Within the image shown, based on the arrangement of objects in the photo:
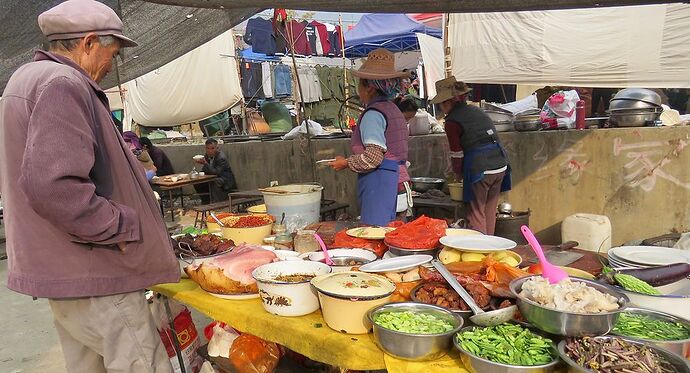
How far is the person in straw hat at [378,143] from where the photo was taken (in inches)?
134

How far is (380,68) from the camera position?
11.8 ft

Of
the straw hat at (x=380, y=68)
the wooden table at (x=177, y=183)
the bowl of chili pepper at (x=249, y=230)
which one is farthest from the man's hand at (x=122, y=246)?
the wooden table at (x=177, y=183)

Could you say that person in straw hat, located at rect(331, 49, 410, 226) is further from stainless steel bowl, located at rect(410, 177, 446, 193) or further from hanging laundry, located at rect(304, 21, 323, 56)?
hanging laundry, located at rect(304, 21, 323, 56)

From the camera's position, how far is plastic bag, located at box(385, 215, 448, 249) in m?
2.34

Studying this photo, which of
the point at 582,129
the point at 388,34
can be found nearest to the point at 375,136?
the point at 582,129

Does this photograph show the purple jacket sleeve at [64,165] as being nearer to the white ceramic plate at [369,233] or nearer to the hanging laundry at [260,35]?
the white ceramic plate at [369,233]

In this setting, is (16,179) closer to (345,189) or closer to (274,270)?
(274,270)

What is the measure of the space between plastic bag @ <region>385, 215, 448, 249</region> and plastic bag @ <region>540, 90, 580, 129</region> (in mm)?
3606

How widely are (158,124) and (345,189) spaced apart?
26.2ft

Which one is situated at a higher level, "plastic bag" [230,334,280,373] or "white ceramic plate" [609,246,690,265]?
"white ceramic plate" [609,246,690,265]

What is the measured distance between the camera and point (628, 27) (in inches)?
237

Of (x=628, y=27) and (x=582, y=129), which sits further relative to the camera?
(x=628, y=27)

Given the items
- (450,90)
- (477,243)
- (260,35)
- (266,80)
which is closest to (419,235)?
(477,243)

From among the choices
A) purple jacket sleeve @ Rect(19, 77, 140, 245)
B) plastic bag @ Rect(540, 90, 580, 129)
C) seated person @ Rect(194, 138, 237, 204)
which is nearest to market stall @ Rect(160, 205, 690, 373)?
purple jacket sleeve @ Rect(19, 77, 140, 245)
